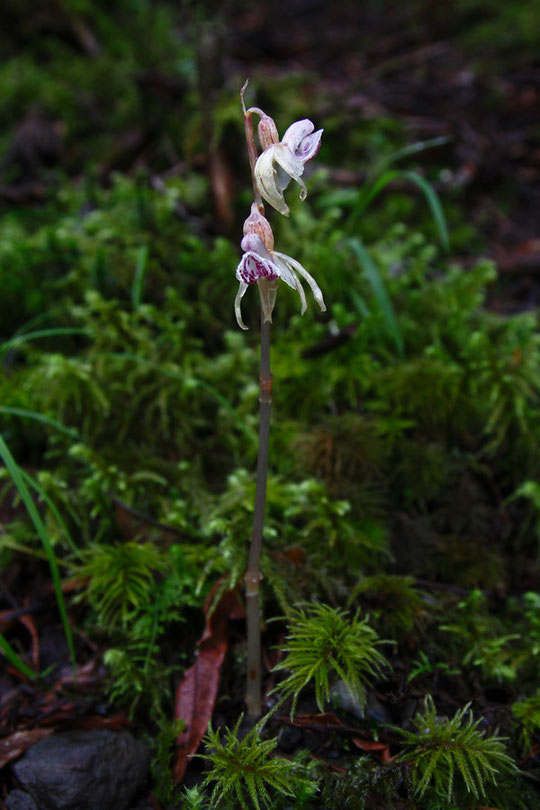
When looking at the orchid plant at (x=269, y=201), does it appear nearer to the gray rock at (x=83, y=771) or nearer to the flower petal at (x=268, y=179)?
the flower petal at (x=268, y=179)

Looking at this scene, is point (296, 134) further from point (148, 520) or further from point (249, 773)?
point (249, 773)

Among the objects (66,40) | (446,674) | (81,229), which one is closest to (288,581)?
(446,674)

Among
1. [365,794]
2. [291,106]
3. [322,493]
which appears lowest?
[365,794]

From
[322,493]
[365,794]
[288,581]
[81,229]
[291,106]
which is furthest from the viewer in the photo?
[291,106]

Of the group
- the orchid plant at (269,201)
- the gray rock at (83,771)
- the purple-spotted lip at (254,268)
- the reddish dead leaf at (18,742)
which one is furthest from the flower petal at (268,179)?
the reddish dead leaf at (18,742)

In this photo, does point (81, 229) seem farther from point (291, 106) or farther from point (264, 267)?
point (264, 267)

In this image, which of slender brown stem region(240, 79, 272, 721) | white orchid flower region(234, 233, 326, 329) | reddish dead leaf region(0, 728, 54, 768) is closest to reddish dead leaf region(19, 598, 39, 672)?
reddish dead leaf region(0, 728, 54, 768)

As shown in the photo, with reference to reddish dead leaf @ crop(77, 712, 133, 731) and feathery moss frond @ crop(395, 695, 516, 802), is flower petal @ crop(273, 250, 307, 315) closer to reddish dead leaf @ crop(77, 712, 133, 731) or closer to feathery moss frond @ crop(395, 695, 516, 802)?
feathery moss frond @ crop(395, 695, 516, 802)

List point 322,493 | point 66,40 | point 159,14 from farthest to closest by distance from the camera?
point 159,14, point 66,40, point 322,493
